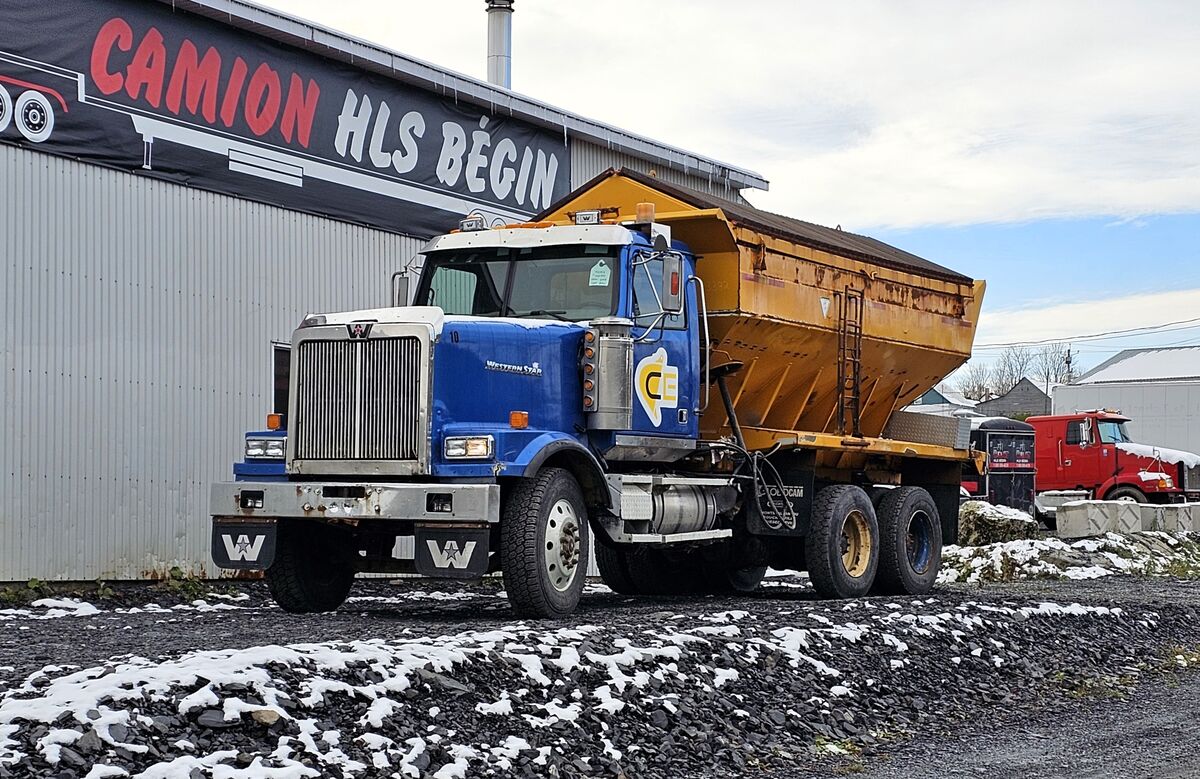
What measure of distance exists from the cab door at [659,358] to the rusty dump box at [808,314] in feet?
1.80

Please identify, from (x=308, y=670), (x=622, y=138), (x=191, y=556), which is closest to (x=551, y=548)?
(x=308, y=670)

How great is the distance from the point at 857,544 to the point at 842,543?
50 centimetres

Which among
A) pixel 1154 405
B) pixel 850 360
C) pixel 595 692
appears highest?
pixel 1154 405

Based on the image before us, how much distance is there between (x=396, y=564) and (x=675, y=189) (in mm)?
4414

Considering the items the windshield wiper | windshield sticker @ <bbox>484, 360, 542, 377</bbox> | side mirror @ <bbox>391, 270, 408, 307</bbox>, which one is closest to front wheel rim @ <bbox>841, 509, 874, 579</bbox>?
the windshield wiper

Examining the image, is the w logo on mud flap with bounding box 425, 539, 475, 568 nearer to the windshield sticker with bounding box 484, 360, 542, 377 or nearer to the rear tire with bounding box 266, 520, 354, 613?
the windshield sticker with bounding box 484, 360, 542, 377

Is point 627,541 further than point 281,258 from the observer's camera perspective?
No

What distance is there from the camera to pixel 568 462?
443 inches

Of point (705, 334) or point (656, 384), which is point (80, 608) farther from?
point (705, 334)

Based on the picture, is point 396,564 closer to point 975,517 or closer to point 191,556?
point 191,556

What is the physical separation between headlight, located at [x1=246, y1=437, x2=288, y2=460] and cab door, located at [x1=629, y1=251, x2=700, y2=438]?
9.50ft

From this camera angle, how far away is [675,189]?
13.3 m

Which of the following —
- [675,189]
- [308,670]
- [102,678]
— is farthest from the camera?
[675,189]

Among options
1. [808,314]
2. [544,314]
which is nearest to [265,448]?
[544,314]
